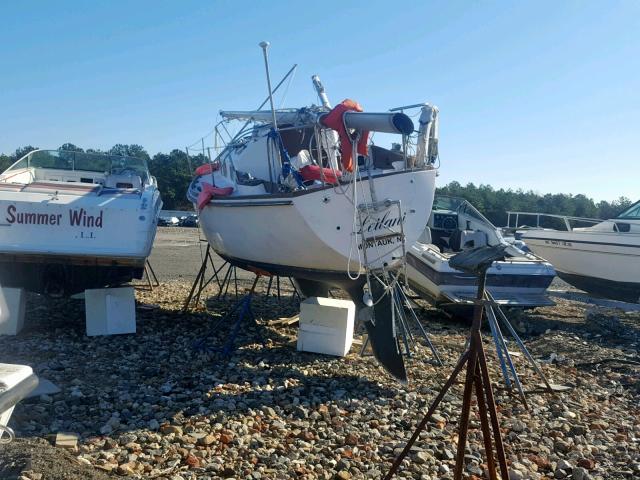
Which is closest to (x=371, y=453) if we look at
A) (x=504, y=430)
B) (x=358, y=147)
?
(x=504, y=430)

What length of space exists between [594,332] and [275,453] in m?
7.49

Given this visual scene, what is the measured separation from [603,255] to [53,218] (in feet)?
36.2

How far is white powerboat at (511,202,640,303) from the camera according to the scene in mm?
12945

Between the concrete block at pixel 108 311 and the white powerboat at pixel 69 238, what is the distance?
38cm

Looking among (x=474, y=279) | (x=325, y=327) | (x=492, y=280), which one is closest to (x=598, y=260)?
(x=492, y=280)

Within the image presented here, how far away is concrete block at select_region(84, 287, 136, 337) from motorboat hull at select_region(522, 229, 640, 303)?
10.1 meters

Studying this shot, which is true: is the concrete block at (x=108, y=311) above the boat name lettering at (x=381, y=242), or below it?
below

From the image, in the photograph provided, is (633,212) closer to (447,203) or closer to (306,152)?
(447,203)

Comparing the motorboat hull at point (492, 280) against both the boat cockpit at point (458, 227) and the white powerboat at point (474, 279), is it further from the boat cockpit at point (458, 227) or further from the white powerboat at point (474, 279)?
the boat cockpit at point (458, 227)

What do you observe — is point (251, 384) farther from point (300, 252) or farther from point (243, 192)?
point (243, 192)

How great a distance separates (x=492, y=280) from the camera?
405 inches

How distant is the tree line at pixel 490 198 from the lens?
5281cm

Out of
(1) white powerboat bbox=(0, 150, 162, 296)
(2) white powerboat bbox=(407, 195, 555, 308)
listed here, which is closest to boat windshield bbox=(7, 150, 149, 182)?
(1) white powerboat bbox=(0, 150, 162, 296)

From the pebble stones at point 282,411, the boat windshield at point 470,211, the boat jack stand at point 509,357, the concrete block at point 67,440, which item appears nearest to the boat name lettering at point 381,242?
the boat jack stand at point 509,357
